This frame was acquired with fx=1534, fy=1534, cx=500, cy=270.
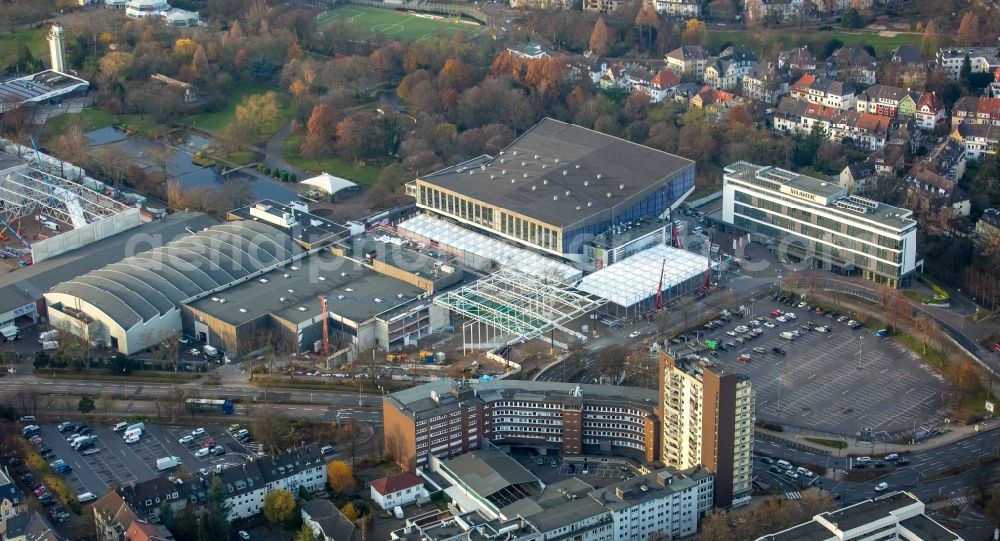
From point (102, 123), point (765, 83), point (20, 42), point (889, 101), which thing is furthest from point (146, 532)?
point (20, 42)

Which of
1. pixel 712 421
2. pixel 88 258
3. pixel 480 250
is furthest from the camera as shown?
pixel 480 250

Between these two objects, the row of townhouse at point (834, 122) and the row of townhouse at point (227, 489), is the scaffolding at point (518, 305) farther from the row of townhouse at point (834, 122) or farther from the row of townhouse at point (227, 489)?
the row of townhouse at point (834, 122)

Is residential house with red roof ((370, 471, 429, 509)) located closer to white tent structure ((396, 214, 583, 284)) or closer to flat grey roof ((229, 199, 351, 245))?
white tent structure ((396, 214, 583, 284))

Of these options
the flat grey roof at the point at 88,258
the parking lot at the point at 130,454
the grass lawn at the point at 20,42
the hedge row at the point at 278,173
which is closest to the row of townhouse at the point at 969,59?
the hedge row at the point at 278,173

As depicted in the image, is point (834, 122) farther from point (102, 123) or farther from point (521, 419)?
point (102, 123)

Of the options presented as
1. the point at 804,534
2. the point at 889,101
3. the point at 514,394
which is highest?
the point at 889,101

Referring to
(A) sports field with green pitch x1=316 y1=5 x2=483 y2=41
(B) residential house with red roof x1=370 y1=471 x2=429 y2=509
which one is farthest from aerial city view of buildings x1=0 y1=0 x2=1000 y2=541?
(A) sports field with green pitch x1=316 y1=5 x2=483 y2=41

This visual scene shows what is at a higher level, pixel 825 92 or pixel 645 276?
pixel 825 92
